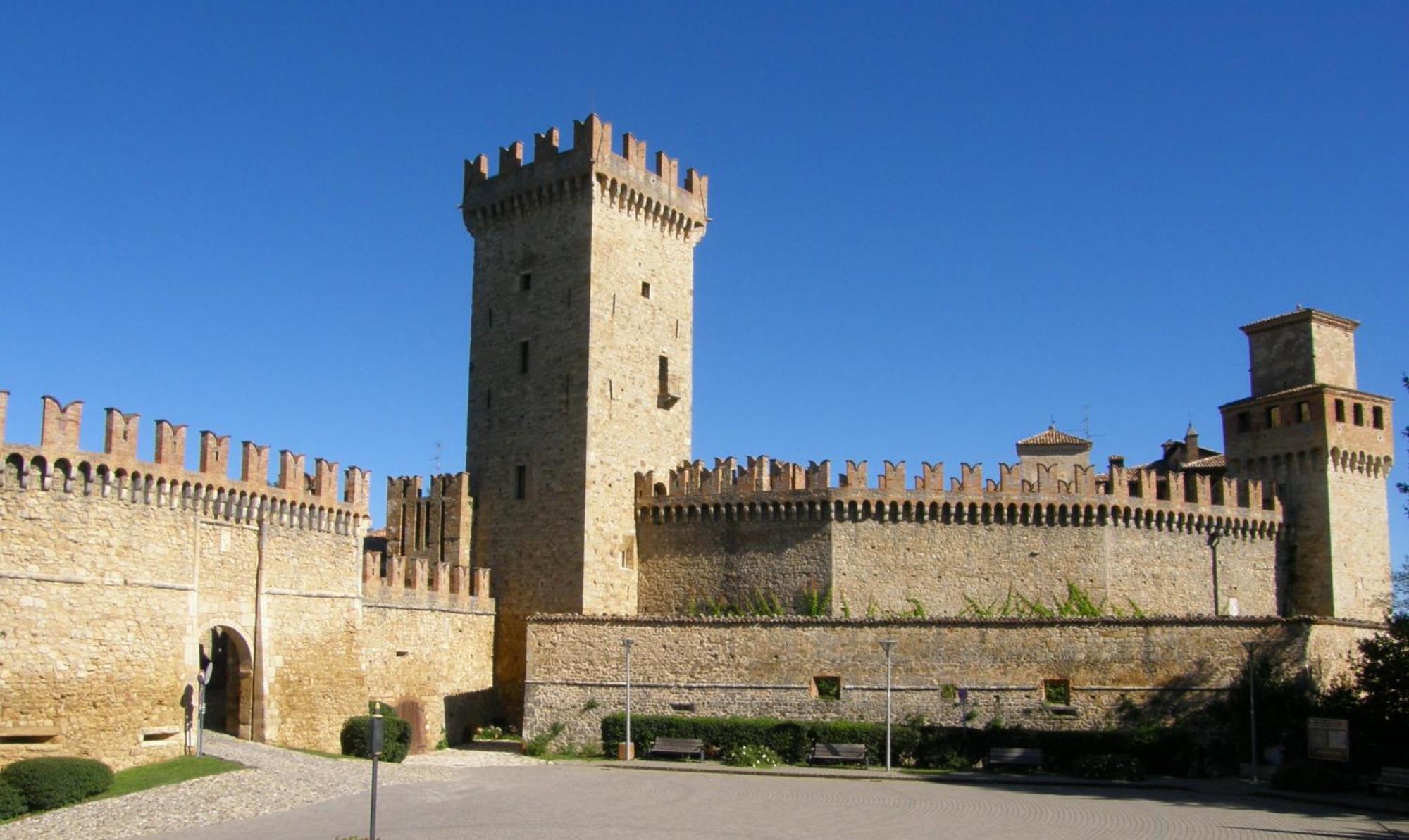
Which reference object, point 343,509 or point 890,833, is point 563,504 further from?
point 890,833

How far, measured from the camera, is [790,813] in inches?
885

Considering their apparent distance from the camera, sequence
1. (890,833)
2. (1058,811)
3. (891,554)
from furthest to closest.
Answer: (891,554) → (1058,811) → (890,833)

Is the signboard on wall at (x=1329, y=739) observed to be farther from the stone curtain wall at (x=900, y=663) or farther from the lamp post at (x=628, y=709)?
the lamp post at (x=628, y=709)

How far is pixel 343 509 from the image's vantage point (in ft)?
104

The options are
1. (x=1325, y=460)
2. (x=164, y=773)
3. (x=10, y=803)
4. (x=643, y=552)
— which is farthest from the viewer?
(x=1325, y=460)

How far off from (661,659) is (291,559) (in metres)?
8.90

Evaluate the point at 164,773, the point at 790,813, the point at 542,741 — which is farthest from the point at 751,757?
the point at 164,773

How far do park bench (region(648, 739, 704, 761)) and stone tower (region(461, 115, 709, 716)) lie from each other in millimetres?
5760

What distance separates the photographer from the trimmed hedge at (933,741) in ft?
92.4

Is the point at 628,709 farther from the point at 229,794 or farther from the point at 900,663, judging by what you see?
the point at 229,794

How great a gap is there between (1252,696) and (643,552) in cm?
1646

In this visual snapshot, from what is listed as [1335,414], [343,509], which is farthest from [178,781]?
[1335,414]

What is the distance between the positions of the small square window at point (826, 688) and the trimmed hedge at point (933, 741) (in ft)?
3.04

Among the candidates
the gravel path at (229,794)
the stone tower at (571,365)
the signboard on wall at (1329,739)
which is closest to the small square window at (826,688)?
the stone tower at (571,365)
